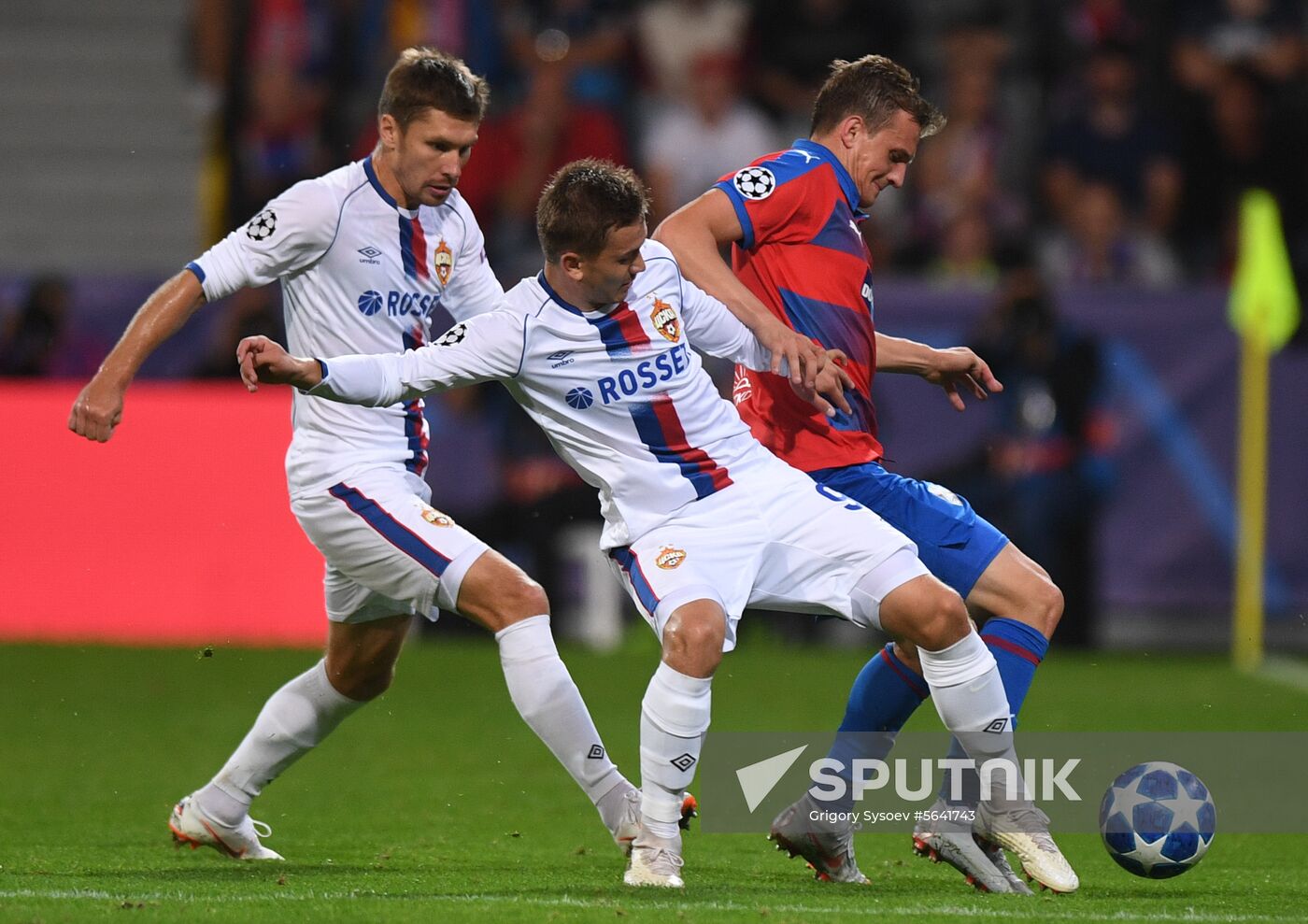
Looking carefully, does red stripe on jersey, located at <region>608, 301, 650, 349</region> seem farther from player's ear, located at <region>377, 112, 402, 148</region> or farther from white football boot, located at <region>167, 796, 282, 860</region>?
white football boot, located at <region>167, 796, 282, 860</region>

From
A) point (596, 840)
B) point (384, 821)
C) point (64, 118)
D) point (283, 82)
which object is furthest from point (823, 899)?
point (64, 118)

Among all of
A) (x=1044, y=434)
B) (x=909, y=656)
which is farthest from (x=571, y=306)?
(x=1044, y=434)

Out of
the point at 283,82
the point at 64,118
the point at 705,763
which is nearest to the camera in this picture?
the point at 705,763

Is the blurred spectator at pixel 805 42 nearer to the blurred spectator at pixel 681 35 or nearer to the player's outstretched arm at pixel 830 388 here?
the blurred spectator at pixel 681 35

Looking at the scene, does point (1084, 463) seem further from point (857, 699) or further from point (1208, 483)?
point (857, 699)

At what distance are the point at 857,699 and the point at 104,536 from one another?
7.75 metres

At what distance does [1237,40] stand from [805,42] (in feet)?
10.2

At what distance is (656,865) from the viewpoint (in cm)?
544

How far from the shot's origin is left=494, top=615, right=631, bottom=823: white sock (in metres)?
5.82

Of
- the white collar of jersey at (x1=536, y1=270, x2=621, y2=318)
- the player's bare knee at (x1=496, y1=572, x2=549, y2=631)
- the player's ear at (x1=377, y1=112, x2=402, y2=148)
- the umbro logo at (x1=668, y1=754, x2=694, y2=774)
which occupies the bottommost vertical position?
the umbro logo at (x1=668, y1=754, x2=694, y2=774)

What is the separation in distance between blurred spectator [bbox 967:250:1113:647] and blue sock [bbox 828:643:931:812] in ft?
19.9

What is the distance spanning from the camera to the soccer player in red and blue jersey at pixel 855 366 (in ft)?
19.3

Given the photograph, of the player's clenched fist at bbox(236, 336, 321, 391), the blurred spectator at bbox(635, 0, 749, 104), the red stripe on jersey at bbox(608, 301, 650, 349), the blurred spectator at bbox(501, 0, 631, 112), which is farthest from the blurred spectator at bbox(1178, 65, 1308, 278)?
the player's clenched fist at bbox(236, 336, 321, 391)

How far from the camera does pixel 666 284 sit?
5.73 metres
